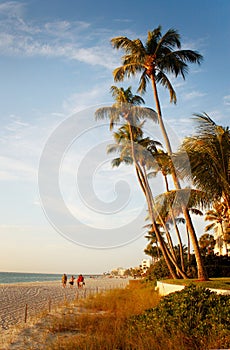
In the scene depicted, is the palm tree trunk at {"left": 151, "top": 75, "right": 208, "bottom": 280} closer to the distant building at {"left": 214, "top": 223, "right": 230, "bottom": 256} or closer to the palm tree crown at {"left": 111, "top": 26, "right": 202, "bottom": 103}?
the palm tree crown at {"left": 111, "top": 26, "right": 202, "bottom": 103}

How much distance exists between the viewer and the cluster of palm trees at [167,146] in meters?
14.3

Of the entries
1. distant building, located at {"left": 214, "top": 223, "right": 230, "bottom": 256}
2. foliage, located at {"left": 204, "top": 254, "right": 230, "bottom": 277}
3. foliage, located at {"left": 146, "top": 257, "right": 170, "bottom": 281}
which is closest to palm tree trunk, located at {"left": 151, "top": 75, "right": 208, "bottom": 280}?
foliage, located at {"left": 204, "top": 254, "right": 230, "bottom": 277}

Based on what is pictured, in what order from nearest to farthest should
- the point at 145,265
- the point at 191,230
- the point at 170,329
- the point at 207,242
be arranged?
1. the point at 170,329
2. the point at 191,230
3. the point at 207,242
4. the point at 145,265

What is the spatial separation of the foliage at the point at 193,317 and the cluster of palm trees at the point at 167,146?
535 centimetres

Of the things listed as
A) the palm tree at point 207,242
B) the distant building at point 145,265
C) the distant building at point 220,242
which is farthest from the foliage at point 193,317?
the distant building at point 145,265

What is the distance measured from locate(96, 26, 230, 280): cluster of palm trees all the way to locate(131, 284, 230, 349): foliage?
17.5 ft

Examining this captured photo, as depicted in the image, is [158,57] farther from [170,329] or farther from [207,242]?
[207,242]

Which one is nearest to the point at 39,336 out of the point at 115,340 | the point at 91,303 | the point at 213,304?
the point at 115,340

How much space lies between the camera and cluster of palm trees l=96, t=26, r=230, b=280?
14.3m

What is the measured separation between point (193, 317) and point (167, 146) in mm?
12563

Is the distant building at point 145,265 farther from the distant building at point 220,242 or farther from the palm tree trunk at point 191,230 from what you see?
the palm tree trunk at point 191,230

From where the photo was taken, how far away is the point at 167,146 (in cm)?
1992

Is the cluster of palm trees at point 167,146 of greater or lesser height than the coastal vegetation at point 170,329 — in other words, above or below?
above

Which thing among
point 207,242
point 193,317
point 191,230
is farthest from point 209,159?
point 207,242
